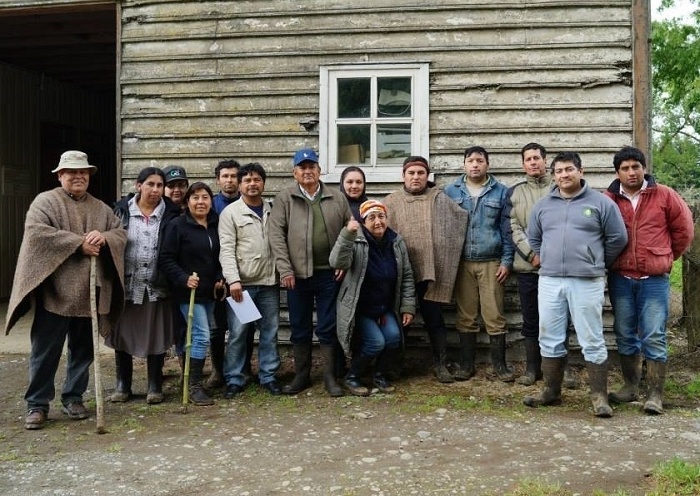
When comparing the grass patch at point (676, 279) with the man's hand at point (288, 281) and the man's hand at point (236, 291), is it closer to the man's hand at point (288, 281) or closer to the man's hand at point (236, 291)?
the man's hand at point (288, 281)

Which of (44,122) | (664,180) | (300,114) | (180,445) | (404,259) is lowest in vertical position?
(180,445)

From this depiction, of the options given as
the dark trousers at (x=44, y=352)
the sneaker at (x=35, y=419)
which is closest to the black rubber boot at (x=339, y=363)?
the dark trousers at (x=44, y=352)

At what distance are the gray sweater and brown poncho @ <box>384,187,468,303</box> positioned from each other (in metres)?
0.88

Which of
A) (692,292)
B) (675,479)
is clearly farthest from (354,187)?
(692,292)

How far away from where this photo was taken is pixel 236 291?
15.6 ft

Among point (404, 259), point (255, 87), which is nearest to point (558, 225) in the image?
point (404, 259)

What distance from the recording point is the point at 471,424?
14.1 feet

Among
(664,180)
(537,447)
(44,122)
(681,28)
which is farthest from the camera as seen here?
(664,180)

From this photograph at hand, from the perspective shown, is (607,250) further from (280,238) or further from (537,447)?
(280,238)

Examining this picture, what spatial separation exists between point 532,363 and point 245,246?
2.53 meters

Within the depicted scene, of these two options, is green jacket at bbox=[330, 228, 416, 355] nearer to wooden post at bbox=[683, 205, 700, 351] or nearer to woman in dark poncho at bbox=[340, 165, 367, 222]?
woman in dark poncho at bbox=[340, 165, 367, 222]

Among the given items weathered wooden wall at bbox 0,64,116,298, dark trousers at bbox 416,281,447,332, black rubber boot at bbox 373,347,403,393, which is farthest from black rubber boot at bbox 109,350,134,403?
weathered wooden wall at bbox 0,64,116,298

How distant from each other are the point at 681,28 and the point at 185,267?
657 inches

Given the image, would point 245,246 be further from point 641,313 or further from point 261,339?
point 641,313
